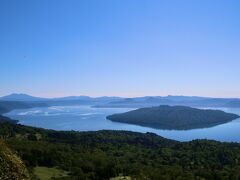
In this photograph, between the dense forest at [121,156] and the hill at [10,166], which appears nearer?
the hill at [10,166]

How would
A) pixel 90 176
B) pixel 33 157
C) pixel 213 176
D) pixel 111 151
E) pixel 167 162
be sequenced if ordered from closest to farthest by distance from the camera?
pixel 90 176, pixel 213 176, pixel 33 157, pixel 167 162, pixel 111 151

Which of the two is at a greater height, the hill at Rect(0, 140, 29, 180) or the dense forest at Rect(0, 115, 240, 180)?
the hill at Rect(0, 140, 29, 180)

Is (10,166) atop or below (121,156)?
atop

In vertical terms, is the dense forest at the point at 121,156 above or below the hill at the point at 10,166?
below

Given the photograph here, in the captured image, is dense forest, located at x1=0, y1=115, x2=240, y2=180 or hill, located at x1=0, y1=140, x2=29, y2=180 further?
dense forest, located at x1=0, y1=115, x2=240, y2=180

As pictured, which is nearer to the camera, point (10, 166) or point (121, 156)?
point (10, 166)

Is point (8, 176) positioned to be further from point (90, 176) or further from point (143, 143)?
point (143, 143)

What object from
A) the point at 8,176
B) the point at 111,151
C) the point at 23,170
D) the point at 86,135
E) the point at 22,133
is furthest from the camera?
the point at 86,135

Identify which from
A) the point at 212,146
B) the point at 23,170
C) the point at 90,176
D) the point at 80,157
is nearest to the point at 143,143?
the point at 212,146
